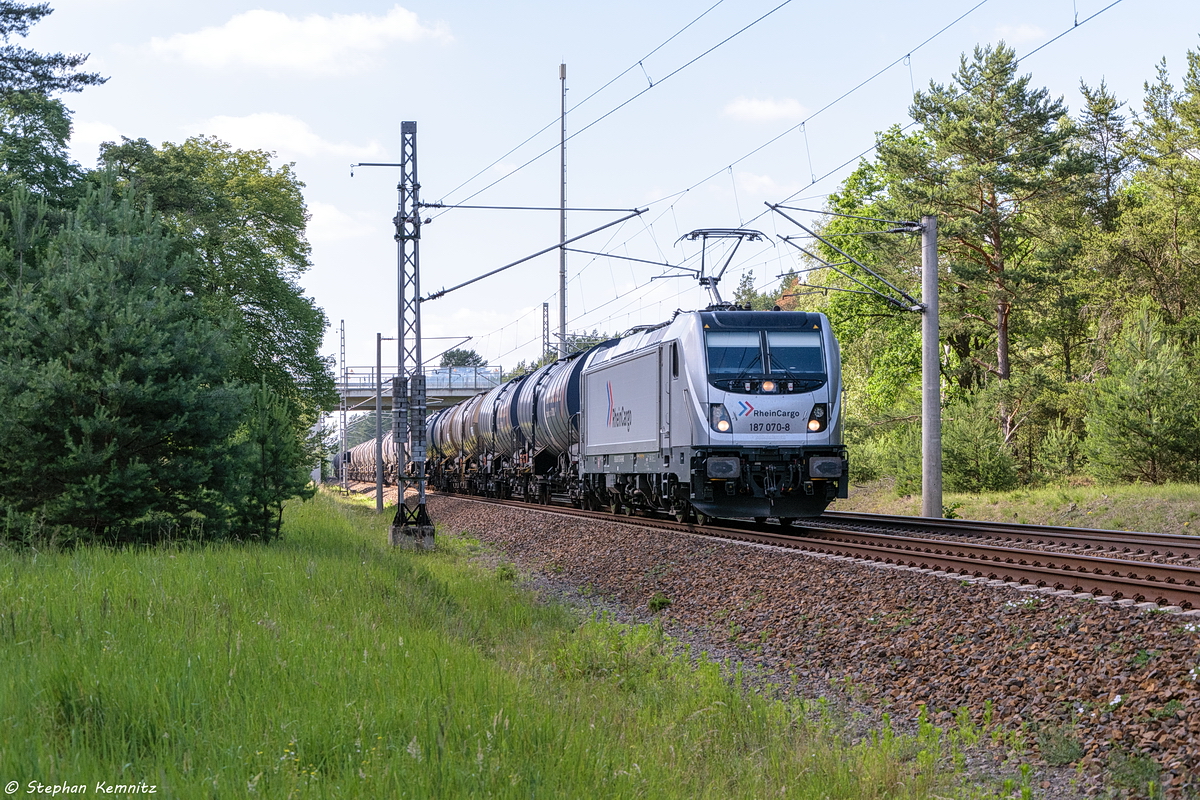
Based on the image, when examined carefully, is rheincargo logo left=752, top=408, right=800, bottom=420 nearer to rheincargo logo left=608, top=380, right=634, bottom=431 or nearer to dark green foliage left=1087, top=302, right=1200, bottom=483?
rheincargo logo left=608, top=380, right=634, bottom=431

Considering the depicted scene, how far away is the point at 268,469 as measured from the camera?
14.5m

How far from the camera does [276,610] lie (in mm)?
7902

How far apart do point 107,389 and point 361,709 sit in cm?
764

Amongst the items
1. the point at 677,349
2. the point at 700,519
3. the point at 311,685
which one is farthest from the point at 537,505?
the point at 311,685

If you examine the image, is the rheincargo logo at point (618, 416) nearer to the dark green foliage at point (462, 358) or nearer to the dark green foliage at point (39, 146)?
the dark green foliage at point (39, 146)

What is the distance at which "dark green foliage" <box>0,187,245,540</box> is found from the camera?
11.2 meters

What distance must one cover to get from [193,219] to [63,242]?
68.6 ft

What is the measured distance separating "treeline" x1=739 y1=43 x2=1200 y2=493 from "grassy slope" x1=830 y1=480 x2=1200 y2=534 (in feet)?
11.3

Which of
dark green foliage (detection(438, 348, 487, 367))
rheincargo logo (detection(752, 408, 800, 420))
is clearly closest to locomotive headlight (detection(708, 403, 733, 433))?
rheincargo logo (detection(752, 408, 800, 420))

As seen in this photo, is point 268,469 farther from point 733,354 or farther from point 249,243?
point 249,243

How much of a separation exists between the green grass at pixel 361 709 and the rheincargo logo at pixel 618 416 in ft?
31.1

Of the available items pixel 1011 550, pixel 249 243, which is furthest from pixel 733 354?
pixel 249 243

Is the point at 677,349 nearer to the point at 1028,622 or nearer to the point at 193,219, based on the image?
the point at 1028,622

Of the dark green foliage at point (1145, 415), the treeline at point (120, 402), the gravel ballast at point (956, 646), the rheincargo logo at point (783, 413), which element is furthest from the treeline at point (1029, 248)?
the treeline at point (120, 402)
